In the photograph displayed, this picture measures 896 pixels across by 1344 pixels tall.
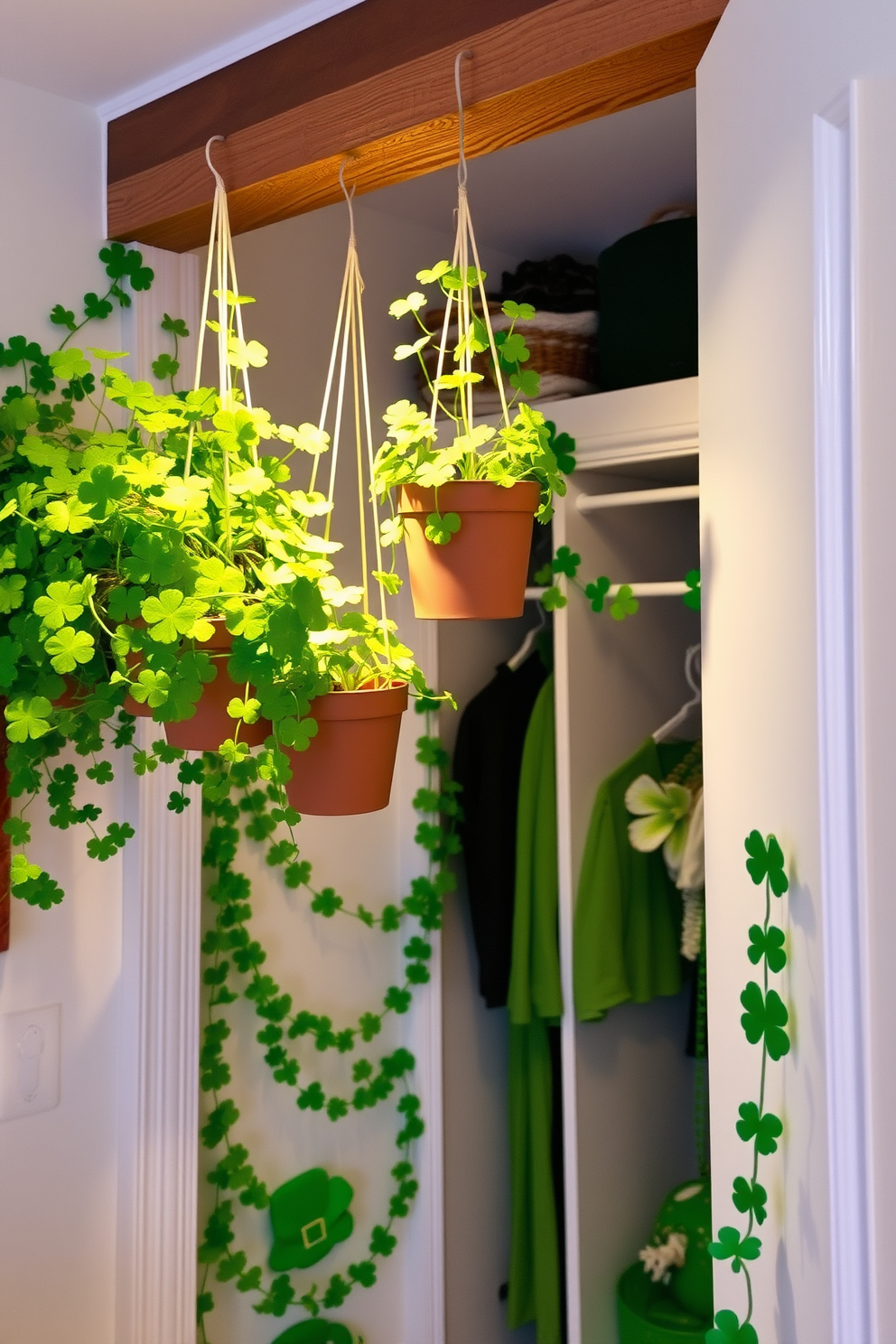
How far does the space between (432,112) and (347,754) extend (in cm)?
77

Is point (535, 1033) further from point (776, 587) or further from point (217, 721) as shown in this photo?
point (776, 587)

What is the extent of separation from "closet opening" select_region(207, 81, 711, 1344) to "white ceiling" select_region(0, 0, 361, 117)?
19.7 inches

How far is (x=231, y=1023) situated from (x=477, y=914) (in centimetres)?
56

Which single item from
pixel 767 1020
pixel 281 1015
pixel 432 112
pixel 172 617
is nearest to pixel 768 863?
pixel 767 1020

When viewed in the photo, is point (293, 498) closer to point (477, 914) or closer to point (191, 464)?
point (191, 464)

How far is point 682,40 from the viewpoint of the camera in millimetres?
1170

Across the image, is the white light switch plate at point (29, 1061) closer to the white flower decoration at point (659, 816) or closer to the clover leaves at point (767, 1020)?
the white flower decoration at point (659, 816)

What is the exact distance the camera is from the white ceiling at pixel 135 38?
1482 millimetres

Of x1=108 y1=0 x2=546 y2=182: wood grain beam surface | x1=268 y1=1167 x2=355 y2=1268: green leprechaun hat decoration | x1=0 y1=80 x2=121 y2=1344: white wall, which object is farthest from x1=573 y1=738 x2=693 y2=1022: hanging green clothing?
x1=108 y1=0 x2=546 y2=182: wood grain beam surface

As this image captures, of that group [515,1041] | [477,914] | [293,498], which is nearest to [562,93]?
[293,498]

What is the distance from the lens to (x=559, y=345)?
2.26 metres

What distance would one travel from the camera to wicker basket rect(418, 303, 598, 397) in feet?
7.39

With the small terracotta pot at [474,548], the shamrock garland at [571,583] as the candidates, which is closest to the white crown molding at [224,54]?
the small terracotta pot at [474,548]

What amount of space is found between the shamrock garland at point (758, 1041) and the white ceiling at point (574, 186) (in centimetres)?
150
